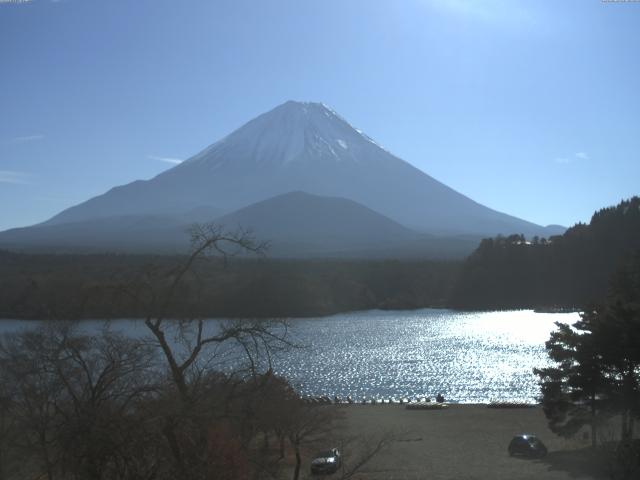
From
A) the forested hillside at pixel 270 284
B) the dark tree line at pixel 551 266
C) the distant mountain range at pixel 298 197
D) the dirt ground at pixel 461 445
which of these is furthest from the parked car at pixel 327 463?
the distant mountain range at pixel 298 197

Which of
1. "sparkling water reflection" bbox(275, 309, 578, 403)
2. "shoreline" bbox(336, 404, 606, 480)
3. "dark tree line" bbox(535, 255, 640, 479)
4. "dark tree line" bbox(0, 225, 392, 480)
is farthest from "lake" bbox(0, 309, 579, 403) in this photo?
"dark tree line" bbox(0, 225, 392, 480)

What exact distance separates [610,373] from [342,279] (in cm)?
4312

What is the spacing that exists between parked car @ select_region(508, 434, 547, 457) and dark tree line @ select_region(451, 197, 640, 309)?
34.5 metres

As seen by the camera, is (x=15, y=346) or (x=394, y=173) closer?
(x=15, y=346)

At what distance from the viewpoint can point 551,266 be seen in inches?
1976

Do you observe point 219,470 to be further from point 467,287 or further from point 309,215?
point 309,215

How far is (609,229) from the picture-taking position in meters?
46.2

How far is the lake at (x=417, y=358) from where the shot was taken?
68.6 feet

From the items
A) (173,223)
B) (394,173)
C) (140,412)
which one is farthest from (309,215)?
(140,412)

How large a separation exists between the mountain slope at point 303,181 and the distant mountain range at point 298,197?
17 cm

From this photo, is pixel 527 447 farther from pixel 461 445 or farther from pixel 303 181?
pixel 303 181

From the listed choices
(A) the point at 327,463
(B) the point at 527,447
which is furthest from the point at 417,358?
(A) the point at 327,463

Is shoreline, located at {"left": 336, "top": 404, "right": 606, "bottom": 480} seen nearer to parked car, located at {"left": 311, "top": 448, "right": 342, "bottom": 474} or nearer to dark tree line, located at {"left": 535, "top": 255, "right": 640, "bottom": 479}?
parked car, located at {"left": 311, "top": 448, "right": 342, "bottom": 474}

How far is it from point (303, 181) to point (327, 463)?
11230 centimetres
